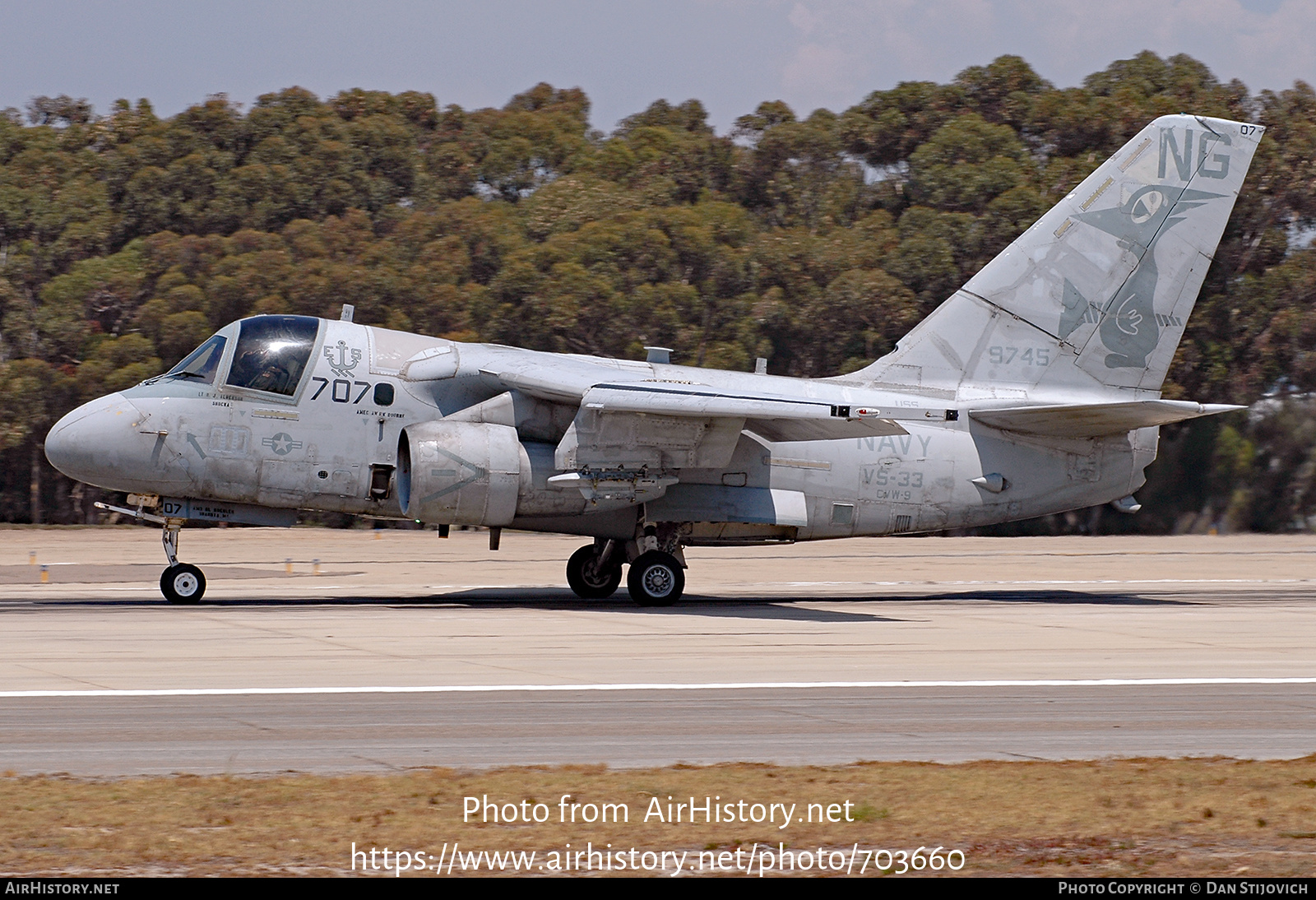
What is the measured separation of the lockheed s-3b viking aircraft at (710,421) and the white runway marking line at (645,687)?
5.79 m

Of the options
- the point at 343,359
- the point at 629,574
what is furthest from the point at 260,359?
the point at 629,574

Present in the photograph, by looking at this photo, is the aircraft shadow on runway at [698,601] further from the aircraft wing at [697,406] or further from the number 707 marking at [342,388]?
the number 707 marking at [342,388]

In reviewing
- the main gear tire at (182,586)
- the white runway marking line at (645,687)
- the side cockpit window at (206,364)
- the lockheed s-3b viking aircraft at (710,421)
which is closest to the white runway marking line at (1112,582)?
the lockheed s-3b viking aircraft at (710,421)

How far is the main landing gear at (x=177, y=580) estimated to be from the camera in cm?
2006

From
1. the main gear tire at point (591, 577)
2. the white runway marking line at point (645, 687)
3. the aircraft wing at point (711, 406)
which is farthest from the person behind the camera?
the main gear tire at point (591, 577)

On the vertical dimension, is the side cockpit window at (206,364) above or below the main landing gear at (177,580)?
above

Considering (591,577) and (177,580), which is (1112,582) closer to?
(591,577)

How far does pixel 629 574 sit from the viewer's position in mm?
21297

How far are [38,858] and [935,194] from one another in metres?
49.7

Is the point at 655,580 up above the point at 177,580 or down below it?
above

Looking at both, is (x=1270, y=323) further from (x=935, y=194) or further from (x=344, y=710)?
(x=344, y=710)

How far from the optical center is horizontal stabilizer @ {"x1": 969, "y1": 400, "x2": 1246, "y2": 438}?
67.8 feet

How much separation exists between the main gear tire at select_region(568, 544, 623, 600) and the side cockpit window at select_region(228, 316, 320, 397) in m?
5.48

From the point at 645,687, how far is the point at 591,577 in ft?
30.9
